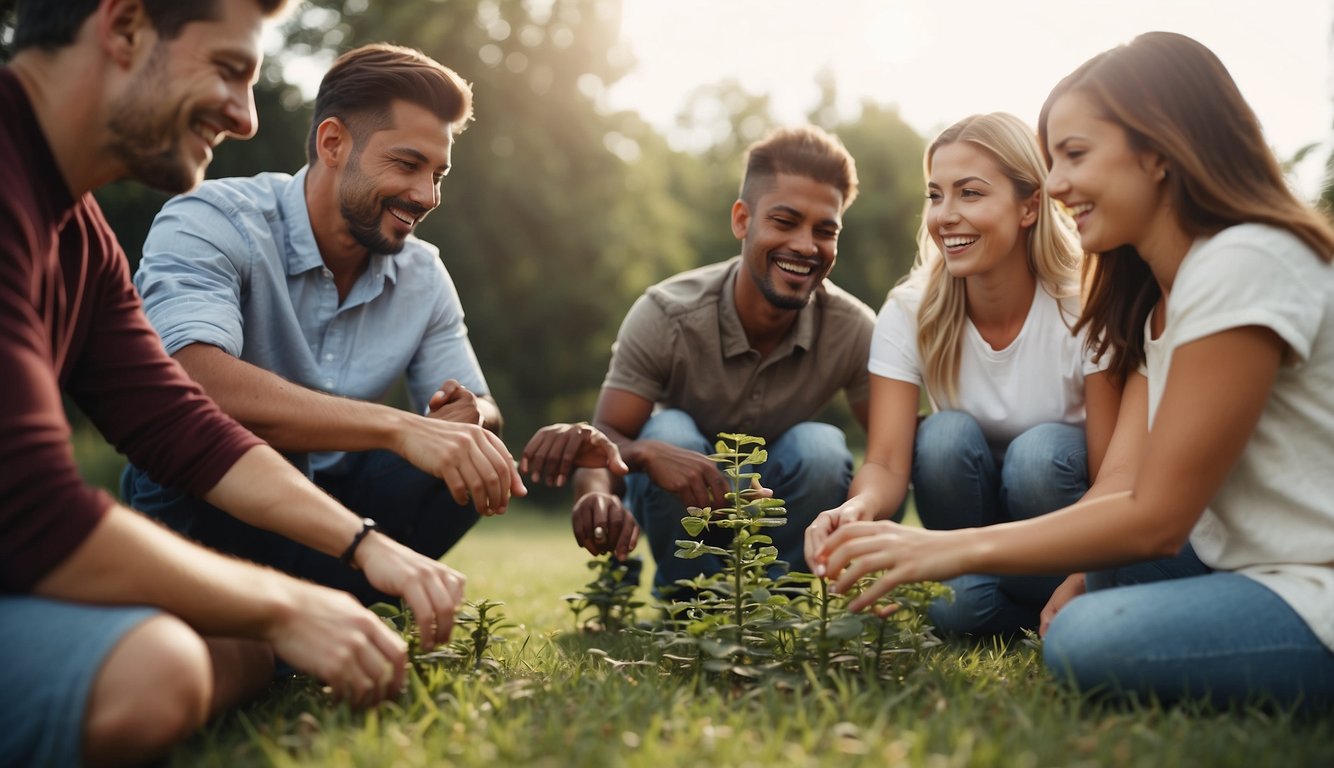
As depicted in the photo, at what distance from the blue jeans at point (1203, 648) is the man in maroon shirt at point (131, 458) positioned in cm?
159

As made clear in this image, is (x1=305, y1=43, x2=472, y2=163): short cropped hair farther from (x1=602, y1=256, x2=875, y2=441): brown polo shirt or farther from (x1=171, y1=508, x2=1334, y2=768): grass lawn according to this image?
(x1=171, y1=508, x2=1334, y2=768): grass lawn

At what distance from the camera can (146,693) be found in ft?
6.60

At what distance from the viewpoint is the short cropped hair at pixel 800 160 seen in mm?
5184

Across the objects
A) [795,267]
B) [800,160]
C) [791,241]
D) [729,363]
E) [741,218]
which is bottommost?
[729,363]

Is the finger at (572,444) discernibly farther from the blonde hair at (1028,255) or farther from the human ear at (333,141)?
the human ear at (333,141)

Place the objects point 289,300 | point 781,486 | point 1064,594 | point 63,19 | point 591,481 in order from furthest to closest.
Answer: point 781,486, point 591,481, point 289,300, point 1064,594, point 63,19

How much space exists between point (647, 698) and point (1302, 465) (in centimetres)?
170

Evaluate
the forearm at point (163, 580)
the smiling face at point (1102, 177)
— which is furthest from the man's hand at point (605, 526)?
the smiling face at point (1102, 177)

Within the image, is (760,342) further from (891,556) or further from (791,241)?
(891,556)

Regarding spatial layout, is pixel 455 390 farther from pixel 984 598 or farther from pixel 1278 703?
pixel 1278 703

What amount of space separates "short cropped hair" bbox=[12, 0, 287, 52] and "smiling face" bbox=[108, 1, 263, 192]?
3 centimetres

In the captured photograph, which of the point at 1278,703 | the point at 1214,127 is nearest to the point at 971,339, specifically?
the point at 1214,127

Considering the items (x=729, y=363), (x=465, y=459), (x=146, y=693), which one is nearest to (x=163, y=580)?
(x=146, y=693)

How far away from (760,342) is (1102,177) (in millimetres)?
2470
